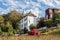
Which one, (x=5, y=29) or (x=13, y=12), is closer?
(x=5, y=29)

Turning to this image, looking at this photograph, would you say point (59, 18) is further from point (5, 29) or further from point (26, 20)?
point (26, 20)

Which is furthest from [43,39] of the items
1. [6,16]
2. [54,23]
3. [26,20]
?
[26,20]

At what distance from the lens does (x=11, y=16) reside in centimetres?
9988

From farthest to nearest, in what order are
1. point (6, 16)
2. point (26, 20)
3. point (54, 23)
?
point (26, 20) → point (6, 16) → point (54, 23)

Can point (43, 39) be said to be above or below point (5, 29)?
above

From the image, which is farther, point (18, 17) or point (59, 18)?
point (18, 17)

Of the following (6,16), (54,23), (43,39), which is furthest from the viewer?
(6,16)

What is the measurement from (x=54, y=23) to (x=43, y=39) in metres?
61.2

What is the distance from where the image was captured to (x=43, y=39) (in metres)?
8.04

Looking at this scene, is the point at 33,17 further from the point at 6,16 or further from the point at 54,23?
the point at 54,23

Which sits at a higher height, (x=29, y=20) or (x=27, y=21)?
(x=29, y=20)

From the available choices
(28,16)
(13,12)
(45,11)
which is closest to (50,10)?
(45,11)

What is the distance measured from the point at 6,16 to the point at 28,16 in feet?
35.2

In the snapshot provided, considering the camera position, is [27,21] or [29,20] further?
[29,20]
